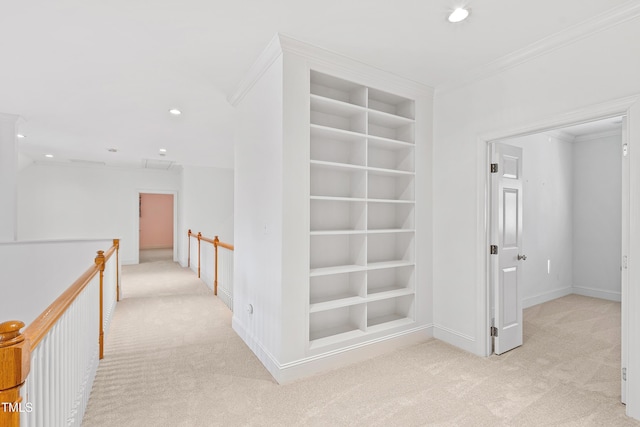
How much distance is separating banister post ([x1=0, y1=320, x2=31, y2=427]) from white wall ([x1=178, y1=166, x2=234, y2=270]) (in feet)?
24.5

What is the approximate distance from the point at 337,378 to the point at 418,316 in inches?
47.6

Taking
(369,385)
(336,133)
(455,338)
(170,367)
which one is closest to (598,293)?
(455,338)

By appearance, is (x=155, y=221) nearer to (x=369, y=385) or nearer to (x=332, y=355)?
(x=332, y=355)

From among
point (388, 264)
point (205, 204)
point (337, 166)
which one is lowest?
point (388, 264)

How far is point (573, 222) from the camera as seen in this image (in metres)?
5.32

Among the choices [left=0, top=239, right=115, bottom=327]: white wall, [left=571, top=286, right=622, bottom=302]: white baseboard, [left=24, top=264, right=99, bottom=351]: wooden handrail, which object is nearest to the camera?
[left=24, top=264, right=99, bottom=351]: wooden handrail

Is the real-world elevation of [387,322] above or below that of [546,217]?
below

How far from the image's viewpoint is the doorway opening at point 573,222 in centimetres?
453

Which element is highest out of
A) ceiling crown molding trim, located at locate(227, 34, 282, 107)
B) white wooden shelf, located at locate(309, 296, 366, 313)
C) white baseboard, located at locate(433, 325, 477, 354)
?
ceiling crown molding trim, located at locate(227, 34, 282, 107)

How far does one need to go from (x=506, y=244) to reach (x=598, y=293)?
328 centimetres

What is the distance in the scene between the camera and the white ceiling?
209 centimetres

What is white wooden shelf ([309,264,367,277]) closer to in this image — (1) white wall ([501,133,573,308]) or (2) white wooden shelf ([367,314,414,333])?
(2) white wooden shelf ([367,314,414,333])

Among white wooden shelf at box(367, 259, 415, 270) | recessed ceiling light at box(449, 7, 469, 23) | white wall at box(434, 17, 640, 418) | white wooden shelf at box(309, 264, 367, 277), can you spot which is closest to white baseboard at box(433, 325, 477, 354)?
white wall at box(434, 17, 640, 418)

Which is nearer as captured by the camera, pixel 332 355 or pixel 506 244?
pixel 332 355
